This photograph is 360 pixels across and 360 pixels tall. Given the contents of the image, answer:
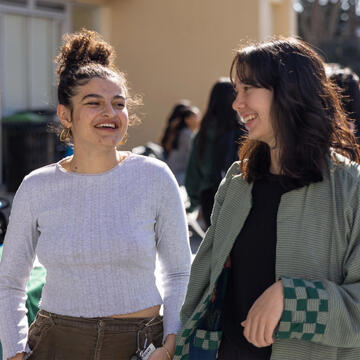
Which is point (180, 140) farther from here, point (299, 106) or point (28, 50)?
point (299, 106)

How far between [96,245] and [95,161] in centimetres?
36

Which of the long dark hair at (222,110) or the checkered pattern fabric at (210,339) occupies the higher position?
the long dark hair at (222,110)

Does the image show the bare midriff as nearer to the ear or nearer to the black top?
the black top

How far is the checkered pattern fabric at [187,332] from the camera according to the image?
2.11m

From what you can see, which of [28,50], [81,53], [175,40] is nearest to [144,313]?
[81,53]

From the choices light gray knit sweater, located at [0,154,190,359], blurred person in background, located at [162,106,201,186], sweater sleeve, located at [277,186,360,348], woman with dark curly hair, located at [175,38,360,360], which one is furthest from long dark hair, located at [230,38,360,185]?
blurred person in background, located at [162,106,201,186]

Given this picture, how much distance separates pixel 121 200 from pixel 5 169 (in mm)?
8224

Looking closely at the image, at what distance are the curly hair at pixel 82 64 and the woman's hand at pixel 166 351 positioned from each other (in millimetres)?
986

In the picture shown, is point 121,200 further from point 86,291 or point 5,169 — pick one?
point 5,169

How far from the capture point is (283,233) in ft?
6.38

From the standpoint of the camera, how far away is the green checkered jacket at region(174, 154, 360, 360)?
5.96 ft

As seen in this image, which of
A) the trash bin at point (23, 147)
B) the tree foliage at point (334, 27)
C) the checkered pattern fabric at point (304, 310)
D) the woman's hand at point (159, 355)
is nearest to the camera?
the checkered pattern fabric at point (304, 310)

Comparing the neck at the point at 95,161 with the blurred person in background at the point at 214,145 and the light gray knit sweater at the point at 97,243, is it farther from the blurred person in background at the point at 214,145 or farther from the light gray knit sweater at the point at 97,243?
the blurred person in background at the point at 214,145

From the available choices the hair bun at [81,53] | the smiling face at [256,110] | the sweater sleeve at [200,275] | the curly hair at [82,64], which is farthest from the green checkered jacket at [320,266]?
the hair bun at [81,53]
